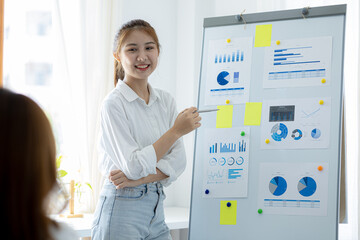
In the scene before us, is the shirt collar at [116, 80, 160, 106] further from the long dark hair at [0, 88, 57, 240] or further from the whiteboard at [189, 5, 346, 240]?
the long dark hair at [0, 88, 57, 240]

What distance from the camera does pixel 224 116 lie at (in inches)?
89.7

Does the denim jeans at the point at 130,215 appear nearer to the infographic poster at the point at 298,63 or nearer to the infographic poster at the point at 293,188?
Answer: the infographic poster at the point at 293,188

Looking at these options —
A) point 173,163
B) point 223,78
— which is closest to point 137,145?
point 173,163

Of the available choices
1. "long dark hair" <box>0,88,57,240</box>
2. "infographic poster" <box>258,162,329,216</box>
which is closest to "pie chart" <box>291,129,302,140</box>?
"infographic poster" <box>258,162,329,216</box>

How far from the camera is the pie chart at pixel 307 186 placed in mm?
2061

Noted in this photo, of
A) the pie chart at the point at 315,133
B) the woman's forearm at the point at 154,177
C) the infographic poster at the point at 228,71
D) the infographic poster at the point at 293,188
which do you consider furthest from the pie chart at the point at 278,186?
the woman's forearm at the point at 154,177

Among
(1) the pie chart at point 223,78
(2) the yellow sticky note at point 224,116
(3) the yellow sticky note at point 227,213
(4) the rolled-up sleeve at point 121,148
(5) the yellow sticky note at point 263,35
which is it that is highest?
(5) the yellow sticky note at point 263,35

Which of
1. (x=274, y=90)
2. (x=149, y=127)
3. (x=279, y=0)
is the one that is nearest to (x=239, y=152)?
(x=274, y=90)

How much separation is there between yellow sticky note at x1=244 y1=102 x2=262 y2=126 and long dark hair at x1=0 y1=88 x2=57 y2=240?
150 cm

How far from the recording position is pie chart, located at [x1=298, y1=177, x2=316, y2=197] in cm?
206

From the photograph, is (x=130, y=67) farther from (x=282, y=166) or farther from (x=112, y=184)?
(x=282, y=166)

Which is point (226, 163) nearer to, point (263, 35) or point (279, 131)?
point (279, 131)

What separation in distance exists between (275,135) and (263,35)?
0.47m

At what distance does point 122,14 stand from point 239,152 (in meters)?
1.70
